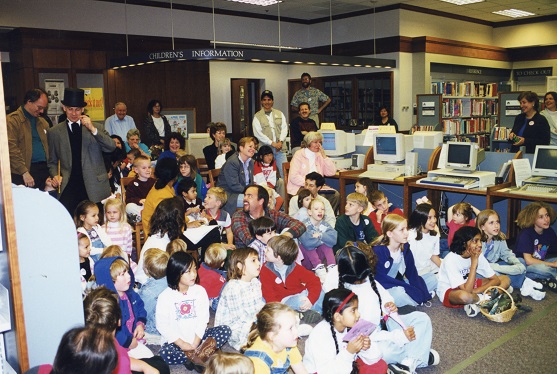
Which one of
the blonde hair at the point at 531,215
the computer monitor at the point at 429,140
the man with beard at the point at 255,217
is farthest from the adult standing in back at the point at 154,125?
the blonde hair at the point at 531,215

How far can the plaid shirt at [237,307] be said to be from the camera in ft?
10.8

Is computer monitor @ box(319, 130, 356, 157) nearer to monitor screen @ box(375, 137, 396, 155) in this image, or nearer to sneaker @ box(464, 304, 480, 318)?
monitor screen @ box(375, 137, 396, 155)

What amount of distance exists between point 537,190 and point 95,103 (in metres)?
6.90

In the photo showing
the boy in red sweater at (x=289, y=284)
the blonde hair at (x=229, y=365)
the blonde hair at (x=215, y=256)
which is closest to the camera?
the blonde hair at (x=229, y=365)

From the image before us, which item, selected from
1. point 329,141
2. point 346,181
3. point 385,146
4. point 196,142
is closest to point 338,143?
point 329,141

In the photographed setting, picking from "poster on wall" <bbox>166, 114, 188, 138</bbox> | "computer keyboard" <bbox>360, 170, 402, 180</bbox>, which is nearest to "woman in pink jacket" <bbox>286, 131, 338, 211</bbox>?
"computer keyboard" <bbox>360, 170, 402, 180</bbox>

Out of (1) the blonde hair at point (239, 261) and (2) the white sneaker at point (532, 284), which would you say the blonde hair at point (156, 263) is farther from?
(2) the white sneaker at point (532, 284)

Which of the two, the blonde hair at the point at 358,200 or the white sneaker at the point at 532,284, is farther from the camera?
the blonde hair at the point at 358,200

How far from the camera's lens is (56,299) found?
85.5 inches

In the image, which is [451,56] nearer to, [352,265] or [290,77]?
[290,77]

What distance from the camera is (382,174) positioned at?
21.2 ft

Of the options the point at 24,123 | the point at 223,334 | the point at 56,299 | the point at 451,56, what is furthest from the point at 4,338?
the point at 451,56

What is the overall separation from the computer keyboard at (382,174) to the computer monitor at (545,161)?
4.89ft

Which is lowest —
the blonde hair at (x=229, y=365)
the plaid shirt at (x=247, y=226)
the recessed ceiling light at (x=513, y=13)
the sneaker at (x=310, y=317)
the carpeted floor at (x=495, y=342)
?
→ the carpeted floor at (x=495, y=342)
